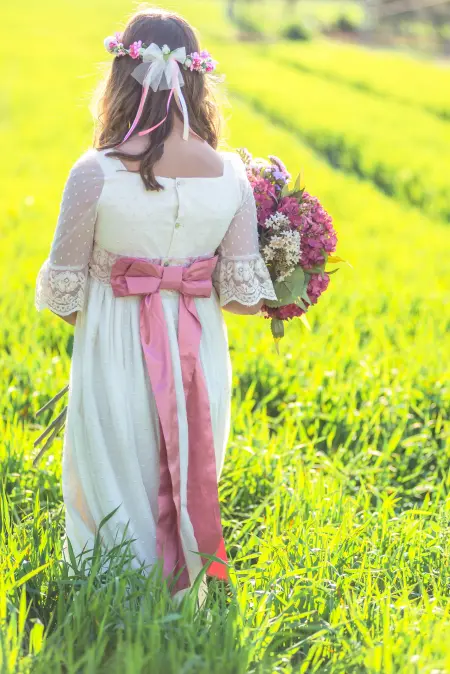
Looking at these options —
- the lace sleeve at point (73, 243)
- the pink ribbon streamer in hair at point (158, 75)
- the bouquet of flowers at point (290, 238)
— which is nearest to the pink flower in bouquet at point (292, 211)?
the bouquet of flowers at point (290, 238)

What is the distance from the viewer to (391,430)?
15.1ft

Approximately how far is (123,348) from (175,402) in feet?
0.71

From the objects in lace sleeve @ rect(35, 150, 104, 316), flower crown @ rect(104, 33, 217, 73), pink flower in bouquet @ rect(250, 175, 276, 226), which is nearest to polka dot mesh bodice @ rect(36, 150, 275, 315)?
lace sleeve @ rect(35, 150, 104, 316)

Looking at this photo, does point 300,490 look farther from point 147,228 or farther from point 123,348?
point 147,228

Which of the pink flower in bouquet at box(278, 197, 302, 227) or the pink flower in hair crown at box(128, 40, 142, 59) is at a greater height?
the pink flower in hair crown at box(128, 40, 142, 59)

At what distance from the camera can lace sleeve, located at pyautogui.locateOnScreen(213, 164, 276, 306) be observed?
2.98 meters

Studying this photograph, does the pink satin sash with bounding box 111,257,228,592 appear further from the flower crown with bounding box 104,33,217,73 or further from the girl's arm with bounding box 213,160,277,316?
the flower crown with bounding box 104,33,217,73

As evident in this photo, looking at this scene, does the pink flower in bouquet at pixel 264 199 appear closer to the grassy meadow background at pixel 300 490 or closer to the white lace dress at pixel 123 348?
the white lace dress at pixel 123 348

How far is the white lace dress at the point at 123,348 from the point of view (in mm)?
2824

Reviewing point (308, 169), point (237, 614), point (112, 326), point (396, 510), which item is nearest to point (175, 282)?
point (112, 326)

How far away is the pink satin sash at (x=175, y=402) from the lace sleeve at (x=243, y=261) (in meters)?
0.06

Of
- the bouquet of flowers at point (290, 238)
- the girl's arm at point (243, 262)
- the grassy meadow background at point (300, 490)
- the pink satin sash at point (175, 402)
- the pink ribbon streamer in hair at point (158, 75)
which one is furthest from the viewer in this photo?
the bouquet of flowers at point (290, 238)

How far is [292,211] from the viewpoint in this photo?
A: 10.2 feet

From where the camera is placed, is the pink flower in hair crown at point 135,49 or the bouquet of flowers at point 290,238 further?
the bouquet of flowers at point 290,238
